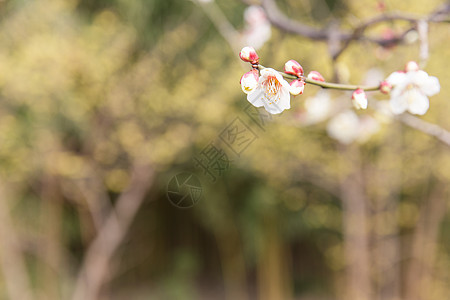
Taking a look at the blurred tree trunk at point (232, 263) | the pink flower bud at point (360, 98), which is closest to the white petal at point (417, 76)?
the pink flower bud at point (360, 98)

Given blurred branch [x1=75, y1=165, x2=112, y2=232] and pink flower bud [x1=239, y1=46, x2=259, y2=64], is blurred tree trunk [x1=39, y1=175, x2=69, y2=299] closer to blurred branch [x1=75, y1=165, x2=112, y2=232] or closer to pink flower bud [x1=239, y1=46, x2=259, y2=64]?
blurred branch [x1=75, y1=165, x2=112, y2=232]

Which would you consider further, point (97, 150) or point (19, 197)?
point (19, 197)

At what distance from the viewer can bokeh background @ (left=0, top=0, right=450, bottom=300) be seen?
9.04 feet

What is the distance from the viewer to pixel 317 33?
96 cm

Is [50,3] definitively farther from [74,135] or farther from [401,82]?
[401,82]

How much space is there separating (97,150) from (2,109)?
681mm

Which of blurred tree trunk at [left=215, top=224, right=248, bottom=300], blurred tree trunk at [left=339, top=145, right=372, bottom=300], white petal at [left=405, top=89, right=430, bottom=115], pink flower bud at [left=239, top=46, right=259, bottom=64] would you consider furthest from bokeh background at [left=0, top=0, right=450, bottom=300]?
pink flower bud at [left=239, top=46, right=259, bottom=64]

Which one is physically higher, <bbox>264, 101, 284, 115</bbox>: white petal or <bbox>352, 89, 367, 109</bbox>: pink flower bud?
<bbox>352, 89, 367, 109</bbox>: pink flower bud

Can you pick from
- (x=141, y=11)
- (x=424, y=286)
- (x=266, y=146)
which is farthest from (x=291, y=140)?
(x=424, y=286)

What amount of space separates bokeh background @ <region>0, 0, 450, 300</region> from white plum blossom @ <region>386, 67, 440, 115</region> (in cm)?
117

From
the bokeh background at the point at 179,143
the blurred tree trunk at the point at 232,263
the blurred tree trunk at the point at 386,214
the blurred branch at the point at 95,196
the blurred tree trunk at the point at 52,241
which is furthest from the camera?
the blurred tree trunk at the point at 232,263

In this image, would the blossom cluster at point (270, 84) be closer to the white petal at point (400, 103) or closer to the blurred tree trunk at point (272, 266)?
the white petal at point (400, 103)

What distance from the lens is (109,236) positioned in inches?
136

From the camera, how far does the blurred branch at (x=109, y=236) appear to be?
337cm
